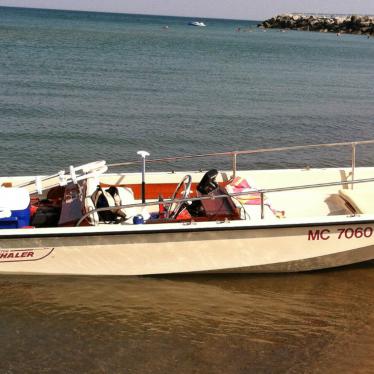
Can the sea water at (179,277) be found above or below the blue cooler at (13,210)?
below

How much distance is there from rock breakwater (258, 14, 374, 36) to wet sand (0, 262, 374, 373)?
9553cm

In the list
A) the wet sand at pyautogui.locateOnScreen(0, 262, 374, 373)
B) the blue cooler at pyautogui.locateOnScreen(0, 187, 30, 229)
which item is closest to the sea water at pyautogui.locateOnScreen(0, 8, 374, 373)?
the wet sand at pyautogui.locateOnScreen(0, 262, 374, 373)

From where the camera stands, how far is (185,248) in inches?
295

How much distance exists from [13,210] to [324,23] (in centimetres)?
11255

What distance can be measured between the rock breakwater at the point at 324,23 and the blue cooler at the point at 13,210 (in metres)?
96.2

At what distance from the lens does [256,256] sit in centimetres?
764

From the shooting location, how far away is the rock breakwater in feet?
329

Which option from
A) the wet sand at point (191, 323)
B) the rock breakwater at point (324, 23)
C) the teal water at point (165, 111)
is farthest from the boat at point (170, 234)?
the rock breakwater at point (324, 23)

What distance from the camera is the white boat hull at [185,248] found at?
7270 millimetres

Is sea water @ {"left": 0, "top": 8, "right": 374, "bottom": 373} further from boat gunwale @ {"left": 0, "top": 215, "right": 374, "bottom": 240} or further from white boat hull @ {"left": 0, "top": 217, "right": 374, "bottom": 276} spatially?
boat gunwale @ {"left": 0, "top": 215, "right": 374, "bottom": 240}

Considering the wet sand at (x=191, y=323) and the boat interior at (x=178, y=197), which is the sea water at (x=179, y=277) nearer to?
the wet sand at (x=191, y=323)

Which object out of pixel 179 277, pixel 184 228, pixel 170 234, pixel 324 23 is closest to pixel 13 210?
pixel 170 234

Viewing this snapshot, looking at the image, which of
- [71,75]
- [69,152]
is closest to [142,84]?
[71,75]

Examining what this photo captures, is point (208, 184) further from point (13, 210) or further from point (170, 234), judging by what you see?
point (13, 210)
